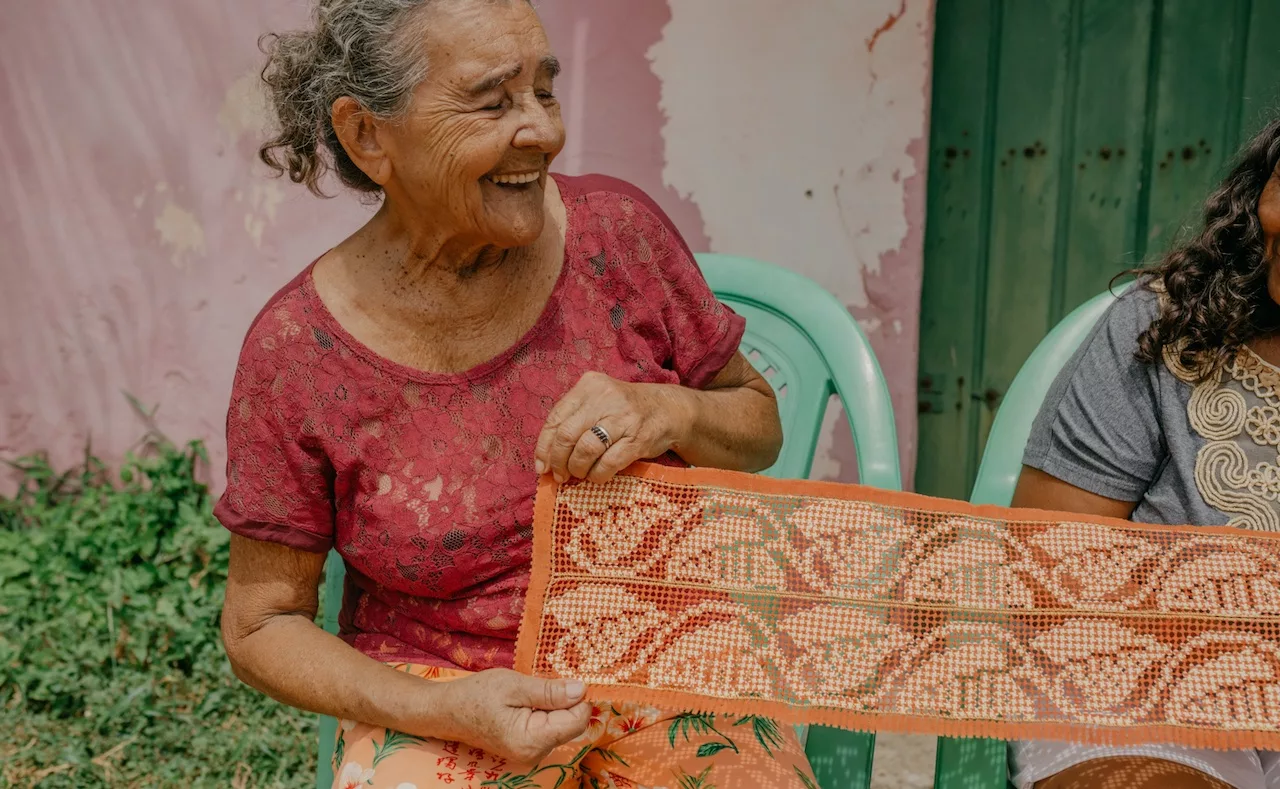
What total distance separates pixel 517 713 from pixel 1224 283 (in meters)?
1.41

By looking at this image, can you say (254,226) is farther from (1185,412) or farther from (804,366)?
(1185,412)

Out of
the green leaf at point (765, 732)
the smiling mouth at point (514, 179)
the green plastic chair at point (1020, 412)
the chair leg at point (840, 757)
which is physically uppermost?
the smiling mouth at point (514, 179)

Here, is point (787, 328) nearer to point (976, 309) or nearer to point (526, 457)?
point (526, 457)

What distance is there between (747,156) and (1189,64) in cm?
128

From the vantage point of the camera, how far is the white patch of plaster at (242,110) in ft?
12.0

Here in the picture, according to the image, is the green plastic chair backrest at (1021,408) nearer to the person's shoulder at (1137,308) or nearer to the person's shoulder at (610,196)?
the person's shoulder at (1137,308)

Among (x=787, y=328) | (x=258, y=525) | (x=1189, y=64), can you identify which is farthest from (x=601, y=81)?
(x=258, y=525)

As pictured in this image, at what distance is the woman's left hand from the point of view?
6.24 ft

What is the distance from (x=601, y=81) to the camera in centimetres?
352

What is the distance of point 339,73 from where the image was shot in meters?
1.96

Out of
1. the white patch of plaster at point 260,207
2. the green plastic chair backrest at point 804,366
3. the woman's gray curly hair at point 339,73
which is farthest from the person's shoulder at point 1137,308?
the white patch of plaster at point 260,207

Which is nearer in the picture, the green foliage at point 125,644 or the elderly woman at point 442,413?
the elderly woman at point 442,413

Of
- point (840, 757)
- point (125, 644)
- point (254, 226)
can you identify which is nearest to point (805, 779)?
point (840, 757)

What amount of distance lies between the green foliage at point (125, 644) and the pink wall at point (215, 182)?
200 mm
